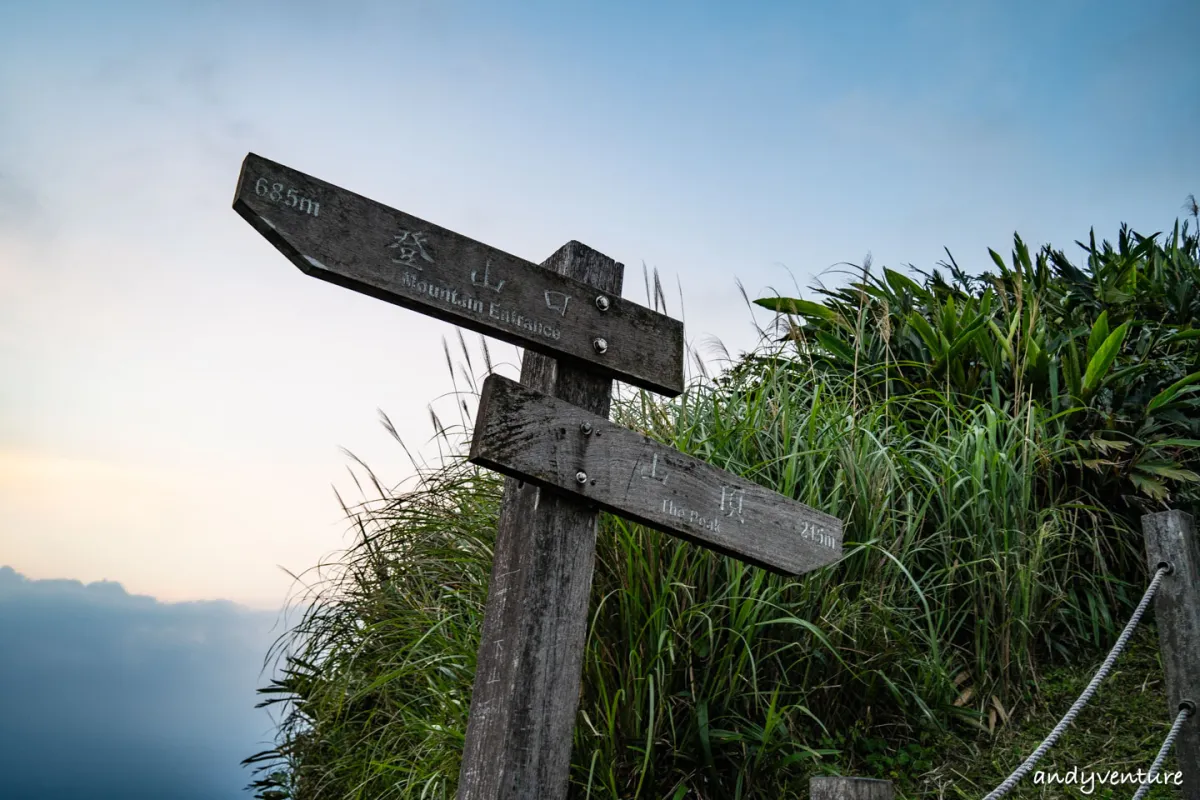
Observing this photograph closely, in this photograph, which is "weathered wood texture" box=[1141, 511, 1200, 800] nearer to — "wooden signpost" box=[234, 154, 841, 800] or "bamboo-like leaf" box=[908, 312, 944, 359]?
"wooden signpost" box=[234, 154, 841, 800]

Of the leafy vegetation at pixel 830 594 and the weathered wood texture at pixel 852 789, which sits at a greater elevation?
the leafy vegetation at pixel 830 594

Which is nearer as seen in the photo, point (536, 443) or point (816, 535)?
point (536, 443)

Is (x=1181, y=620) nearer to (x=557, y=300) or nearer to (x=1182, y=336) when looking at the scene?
(x=557, y=300)

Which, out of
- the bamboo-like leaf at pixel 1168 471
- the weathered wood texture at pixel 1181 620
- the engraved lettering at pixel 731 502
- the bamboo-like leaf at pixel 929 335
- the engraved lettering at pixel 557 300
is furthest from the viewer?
the bamboo-like leaf at pixel 929 335

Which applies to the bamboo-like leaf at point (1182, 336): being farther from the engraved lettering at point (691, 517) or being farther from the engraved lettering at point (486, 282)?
the engraved lettering at point (486, 282)

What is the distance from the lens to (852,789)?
1.89 meters

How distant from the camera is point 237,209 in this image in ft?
6.82

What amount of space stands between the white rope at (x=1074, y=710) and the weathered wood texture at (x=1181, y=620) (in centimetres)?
5

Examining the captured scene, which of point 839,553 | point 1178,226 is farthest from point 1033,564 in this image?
point 1178,226

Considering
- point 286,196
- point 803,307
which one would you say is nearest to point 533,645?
point 286,196

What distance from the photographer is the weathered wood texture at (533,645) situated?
2.17 metres

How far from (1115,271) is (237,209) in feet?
19.9

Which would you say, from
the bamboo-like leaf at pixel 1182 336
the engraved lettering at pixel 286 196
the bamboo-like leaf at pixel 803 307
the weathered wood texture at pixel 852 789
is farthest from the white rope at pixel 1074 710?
the bamboo-like leaf at pixel 803 307

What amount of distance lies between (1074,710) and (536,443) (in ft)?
5.78
